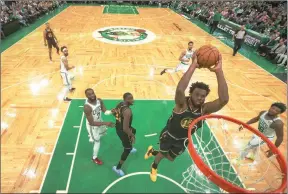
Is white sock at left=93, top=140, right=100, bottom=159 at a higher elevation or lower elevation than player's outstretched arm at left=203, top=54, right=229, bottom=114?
lower

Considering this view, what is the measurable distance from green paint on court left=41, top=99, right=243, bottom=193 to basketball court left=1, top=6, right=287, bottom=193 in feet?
0.06

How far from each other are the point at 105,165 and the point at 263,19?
15.8 m

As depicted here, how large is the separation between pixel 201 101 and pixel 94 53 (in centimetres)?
930

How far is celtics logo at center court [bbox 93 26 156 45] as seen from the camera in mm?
13867

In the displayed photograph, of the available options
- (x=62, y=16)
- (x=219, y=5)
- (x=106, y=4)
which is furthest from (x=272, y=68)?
(x=106, y=4)

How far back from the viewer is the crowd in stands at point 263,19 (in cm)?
1213

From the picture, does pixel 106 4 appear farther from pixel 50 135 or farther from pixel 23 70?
pixel 50 135

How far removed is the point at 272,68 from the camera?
11188 millimetres

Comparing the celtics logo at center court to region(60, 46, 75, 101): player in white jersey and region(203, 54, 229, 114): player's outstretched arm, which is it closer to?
region(60, 46, 75, 101): player in white jersey

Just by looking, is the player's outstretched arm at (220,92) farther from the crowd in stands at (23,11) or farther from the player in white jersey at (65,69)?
the crowd in stands at (23,11)

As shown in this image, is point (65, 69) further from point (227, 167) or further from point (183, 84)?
point (227, 167)

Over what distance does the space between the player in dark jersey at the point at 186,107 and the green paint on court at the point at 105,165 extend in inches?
29.6

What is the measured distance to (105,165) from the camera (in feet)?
15.9

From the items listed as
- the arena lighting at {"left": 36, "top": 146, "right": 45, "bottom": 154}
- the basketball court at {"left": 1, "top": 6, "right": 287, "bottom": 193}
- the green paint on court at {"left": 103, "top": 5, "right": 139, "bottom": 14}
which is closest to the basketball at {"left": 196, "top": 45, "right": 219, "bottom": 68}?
the basketball court at {"left": 1, "top": 6, "right": 287, "bottom": 193}
